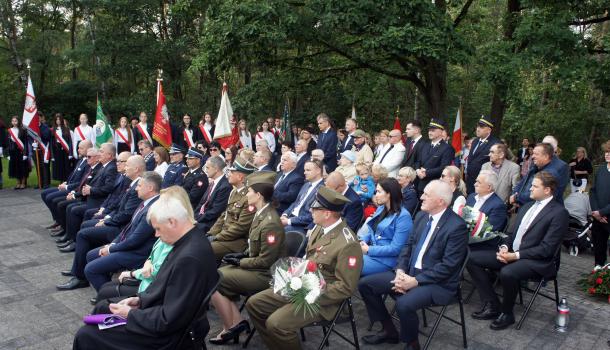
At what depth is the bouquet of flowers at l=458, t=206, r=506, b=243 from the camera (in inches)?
205

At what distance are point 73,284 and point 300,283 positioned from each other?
3.83 metres

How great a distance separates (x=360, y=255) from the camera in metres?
4.04

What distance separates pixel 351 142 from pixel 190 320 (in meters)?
7.39

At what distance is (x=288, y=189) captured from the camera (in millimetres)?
7246

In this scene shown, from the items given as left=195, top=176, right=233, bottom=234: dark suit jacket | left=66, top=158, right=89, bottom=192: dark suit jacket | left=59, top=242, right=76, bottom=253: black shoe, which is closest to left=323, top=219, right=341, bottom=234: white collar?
left=195, top=176, right=233, bottom=234: dark suit jacket

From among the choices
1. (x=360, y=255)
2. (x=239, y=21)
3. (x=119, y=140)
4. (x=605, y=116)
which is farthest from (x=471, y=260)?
(x=605, y=116)

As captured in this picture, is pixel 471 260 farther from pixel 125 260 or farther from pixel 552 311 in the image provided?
pixel 125 260

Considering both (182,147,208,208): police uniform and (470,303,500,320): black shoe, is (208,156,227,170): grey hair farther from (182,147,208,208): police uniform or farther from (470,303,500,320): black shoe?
(470,303,500,320): black shoe

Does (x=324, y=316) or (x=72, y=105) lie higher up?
(x=72, y=105)

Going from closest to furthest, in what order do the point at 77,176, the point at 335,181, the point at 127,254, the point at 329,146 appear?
the point at 127,254 < the point at 335,181 < the point at 77,176 < the point at 329,146

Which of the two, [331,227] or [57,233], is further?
[57,233]

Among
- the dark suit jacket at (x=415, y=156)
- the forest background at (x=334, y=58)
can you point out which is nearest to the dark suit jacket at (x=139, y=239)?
the dark suit jacket at (x=415, y=156)

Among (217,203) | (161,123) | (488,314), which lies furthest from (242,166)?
(161,123)

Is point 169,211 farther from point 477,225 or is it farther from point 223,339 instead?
point 477,225
